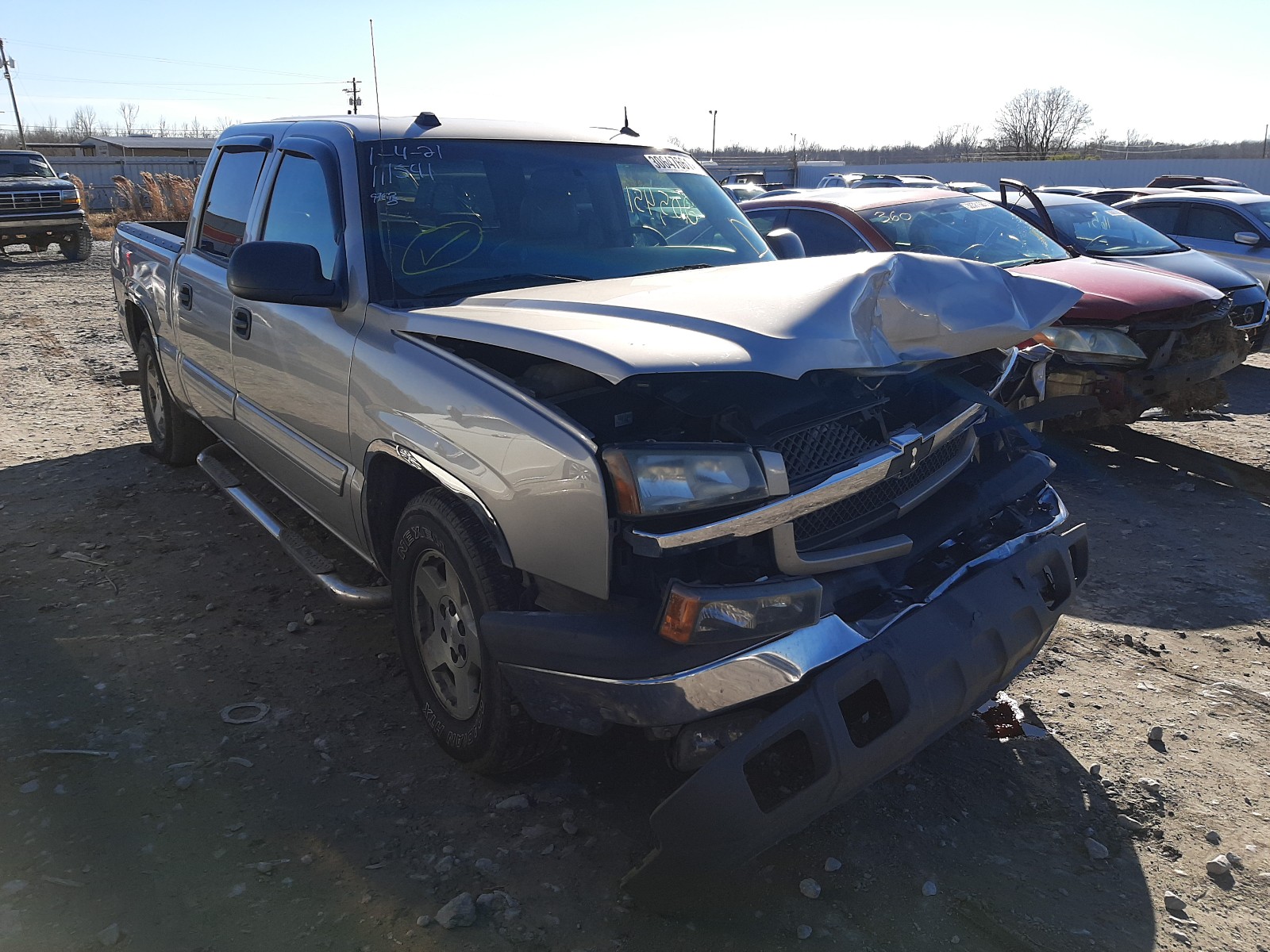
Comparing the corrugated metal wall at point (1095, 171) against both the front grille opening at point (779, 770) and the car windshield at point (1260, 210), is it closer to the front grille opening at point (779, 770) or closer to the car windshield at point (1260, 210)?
the car windshield at point (1260, 210)

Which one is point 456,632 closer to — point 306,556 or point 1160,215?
point 306,556

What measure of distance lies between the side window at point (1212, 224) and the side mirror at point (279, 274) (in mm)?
10608

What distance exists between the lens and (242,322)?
3.95 meters

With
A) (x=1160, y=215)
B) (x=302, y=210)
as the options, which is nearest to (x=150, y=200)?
(x=1160, y=215)

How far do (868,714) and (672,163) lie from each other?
8.69 ft

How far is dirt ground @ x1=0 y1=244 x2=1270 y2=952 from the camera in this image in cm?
237

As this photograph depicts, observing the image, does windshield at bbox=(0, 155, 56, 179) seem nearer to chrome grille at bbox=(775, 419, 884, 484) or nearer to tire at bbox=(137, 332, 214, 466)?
tire at bbox=(137, 332, 214, 466)

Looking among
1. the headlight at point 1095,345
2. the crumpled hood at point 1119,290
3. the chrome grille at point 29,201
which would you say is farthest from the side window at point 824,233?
the chrome grille at point 29,201

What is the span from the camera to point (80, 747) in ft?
10.1

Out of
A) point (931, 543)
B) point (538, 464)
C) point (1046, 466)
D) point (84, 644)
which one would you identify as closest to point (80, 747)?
point (84, 644)

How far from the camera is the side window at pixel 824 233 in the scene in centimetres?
700

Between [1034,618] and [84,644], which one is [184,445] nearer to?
[84,644]

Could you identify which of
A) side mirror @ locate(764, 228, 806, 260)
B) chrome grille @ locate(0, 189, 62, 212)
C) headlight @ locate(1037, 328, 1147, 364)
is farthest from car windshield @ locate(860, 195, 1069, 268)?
chrome grille @ locate(0, 189, 62, 212)

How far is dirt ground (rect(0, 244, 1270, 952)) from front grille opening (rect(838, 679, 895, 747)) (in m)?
0.48
